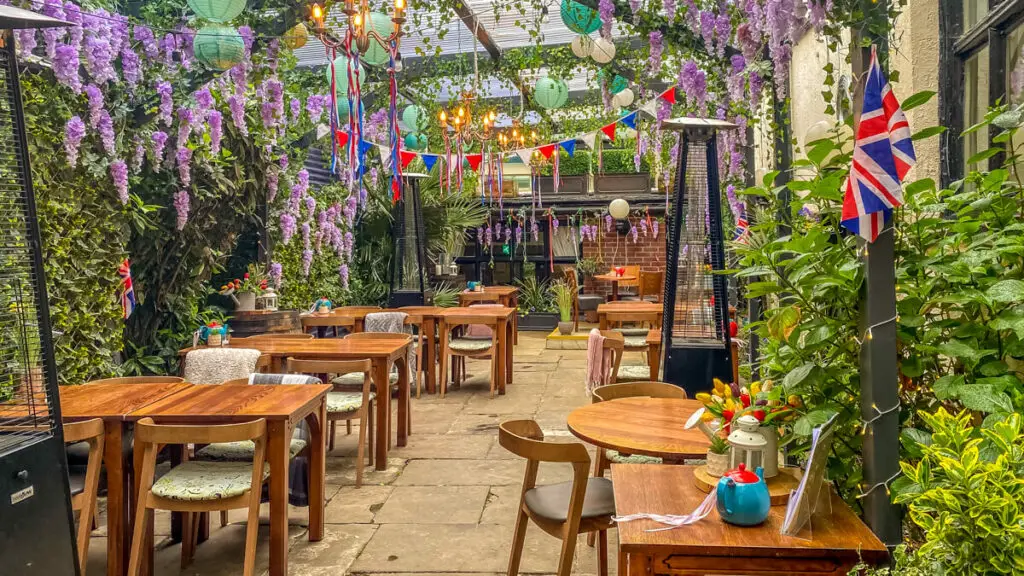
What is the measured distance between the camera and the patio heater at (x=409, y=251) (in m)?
9.10

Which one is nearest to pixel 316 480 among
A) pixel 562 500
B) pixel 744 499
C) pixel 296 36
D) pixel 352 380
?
pixel 562 500

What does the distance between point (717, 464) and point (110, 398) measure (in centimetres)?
259

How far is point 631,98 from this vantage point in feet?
30.0

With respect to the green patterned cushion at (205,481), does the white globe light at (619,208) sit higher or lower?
higher

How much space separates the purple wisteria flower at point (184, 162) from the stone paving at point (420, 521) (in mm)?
2396

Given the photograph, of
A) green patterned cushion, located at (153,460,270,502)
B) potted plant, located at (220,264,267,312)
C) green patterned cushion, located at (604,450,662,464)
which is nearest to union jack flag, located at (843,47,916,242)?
green patterned cushion, located at (604,450,662,464)

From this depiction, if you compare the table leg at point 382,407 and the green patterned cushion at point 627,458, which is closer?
the green patterned cushion at point 627,458

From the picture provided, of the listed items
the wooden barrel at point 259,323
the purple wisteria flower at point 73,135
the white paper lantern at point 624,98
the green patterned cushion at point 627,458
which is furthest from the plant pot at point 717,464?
the white paper lantern at point 624,98

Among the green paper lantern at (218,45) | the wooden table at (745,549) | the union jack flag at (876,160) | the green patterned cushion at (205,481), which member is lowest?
the green patterned cushion at (205,481)

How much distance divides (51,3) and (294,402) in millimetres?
3181

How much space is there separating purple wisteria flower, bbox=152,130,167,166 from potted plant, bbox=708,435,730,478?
5.04m

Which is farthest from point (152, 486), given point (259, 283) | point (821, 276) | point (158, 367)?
point (259, 283)

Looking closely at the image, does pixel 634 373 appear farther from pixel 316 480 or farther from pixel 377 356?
pixel 316 480

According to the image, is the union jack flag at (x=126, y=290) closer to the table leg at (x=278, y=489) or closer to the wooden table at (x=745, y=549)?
the table leg at (x=278, y=489)
